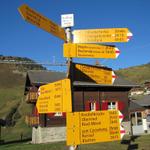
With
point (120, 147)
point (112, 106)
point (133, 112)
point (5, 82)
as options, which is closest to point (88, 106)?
point (112, 106)

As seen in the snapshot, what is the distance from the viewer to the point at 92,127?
20.5 feet

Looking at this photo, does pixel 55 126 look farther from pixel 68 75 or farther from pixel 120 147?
pixel 68 75

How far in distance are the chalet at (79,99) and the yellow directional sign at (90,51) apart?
26.0m

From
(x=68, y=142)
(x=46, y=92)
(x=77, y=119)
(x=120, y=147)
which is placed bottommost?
(x=120, y=147)

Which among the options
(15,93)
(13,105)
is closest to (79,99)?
(13,105)

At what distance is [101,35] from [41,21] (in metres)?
1.32

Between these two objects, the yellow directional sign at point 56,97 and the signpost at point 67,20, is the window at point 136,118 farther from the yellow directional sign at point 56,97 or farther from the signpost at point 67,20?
the signpost at point 67,20

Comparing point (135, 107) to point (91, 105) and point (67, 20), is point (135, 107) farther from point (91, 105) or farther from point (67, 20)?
point (67, 20)

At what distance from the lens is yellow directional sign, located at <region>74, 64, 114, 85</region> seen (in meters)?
6.63

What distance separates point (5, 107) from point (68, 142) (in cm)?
7517

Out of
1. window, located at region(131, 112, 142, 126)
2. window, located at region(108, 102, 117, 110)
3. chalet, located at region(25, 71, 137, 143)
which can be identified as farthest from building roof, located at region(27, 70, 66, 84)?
window, located at region(131, 112, 142, 126)

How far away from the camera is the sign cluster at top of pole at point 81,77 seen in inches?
242

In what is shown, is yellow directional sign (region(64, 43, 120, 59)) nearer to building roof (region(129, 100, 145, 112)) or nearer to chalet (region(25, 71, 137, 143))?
chalet (region(25, 71, 137, 143))

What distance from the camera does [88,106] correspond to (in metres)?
37.4
